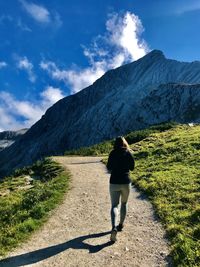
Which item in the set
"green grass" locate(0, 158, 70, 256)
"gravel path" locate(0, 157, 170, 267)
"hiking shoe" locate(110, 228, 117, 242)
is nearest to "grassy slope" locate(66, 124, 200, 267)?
"gravel path" locate(0, 157, 170, 267)

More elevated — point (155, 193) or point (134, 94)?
point (134, 94)

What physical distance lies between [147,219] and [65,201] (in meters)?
5.15

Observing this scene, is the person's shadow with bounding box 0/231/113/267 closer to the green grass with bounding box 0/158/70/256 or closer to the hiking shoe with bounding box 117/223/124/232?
the green grass with bounding box 0/158/70/256

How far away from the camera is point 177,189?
20.8m

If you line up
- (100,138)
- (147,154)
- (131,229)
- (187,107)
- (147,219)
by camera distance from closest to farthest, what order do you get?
1. (131,229)
2. (147,219)
3. (147,154)
4. (187,107)
5. (100,138)

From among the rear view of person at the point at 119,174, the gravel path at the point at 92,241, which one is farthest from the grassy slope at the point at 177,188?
the rear view of person at the point at 119,174

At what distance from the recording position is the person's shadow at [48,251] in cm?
1278

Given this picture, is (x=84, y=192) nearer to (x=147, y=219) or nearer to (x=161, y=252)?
(x=147, y=219)

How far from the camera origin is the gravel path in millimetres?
12734

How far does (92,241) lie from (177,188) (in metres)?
7.71

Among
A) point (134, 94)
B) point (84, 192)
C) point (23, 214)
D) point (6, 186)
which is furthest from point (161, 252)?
point (134, 94)

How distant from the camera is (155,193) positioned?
21078 mm

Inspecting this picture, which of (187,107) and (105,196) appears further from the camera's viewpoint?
(187,107)

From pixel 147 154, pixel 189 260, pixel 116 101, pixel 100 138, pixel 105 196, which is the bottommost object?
pixel 189 260
